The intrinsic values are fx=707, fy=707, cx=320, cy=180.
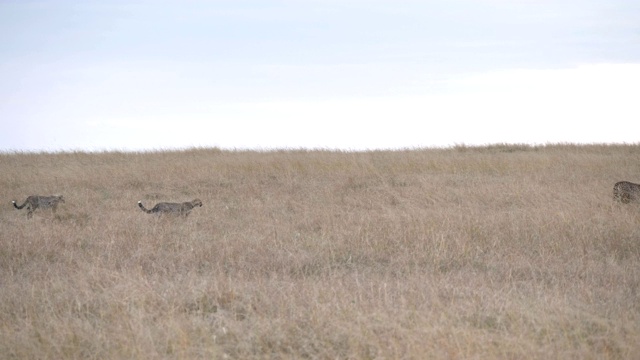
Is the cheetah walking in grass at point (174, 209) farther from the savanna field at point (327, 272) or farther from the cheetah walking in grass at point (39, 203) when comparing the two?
the cheetah walking in grass at point (39, 203)

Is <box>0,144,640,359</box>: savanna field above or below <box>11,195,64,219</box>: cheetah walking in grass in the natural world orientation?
below

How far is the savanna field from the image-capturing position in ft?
14.2

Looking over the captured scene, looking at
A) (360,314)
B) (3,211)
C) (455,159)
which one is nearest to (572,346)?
(360,314)

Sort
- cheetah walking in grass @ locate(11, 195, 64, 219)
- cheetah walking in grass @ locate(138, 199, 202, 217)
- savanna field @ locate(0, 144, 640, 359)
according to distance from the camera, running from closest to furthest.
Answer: savanna field @ locate(0, 144, 640, 359) < cheetah walking in grass @ locate(138, 199, 202, 217) < cheetah walking in grass @ locate(11, 195, 64, 219)

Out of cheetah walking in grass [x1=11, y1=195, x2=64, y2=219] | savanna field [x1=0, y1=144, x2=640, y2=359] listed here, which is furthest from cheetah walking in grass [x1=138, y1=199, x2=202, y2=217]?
cheetah walking in grass [x1=11, y1=195, x2=64, y2=219]

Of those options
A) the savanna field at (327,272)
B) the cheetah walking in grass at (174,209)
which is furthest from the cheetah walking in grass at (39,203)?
the cheetah walking in grass at (174,209)

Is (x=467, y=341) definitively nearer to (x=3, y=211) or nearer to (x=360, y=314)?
(x=360, y=314)

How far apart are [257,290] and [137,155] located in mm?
15725

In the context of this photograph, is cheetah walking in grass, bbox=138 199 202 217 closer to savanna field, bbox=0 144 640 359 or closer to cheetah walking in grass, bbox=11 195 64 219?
savanna field, bbox=0 144 640 359

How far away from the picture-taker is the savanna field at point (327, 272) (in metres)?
4.32

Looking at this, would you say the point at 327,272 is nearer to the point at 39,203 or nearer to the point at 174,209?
the point at 174,209

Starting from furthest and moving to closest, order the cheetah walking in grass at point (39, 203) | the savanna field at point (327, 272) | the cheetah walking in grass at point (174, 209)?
the cheetah walking in grass at point (39, 203)
the cheetah walking in grass at point (174, 209)
the savanna field at point (327, 272)

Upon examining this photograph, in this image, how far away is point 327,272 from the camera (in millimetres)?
6516

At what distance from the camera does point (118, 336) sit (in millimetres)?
4375
